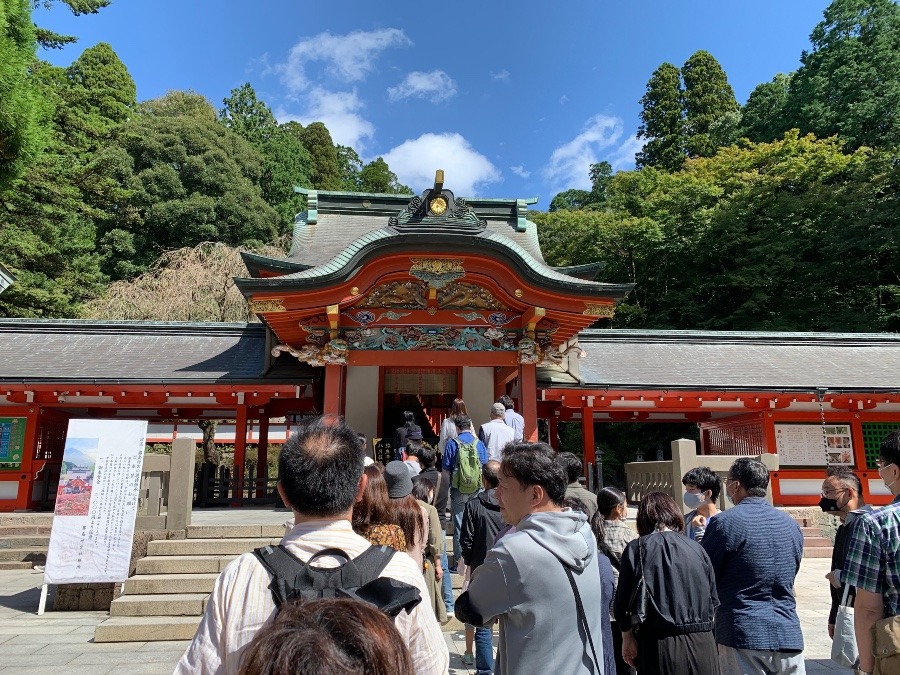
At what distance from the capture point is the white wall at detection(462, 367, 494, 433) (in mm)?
12289

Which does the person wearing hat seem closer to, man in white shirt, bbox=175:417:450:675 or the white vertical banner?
man in white shirt, bbox=175:417:450:675

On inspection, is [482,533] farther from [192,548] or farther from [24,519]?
[24,519]

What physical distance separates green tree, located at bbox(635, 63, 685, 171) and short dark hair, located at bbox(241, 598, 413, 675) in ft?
113

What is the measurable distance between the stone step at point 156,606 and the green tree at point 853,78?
25924 mm

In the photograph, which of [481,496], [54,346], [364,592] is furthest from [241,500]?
[364,592]

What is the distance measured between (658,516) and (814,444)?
1056cm

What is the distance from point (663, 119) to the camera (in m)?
33.6

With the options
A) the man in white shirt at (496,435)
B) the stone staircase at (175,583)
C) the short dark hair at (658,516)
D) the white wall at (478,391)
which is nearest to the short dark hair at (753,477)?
the short dark hair at (658,516)

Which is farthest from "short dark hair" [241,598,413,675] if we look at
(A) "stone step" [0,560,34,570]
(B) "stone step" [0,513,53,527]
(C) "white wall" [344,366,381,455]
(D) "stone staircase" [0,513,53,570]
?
(C) "white wall" [344,366,381,455]

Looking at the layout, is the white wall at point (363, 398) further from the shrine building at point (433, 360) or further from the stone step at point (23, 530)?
the stone step at point (23, 530)

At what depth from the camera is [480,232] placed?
30.0ft

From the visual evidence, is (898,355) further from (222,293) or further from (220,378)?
(222,293)

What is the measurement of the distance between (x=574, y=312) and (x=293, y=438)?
7.90 meters

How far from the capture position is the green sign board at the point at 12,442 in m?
11.0
